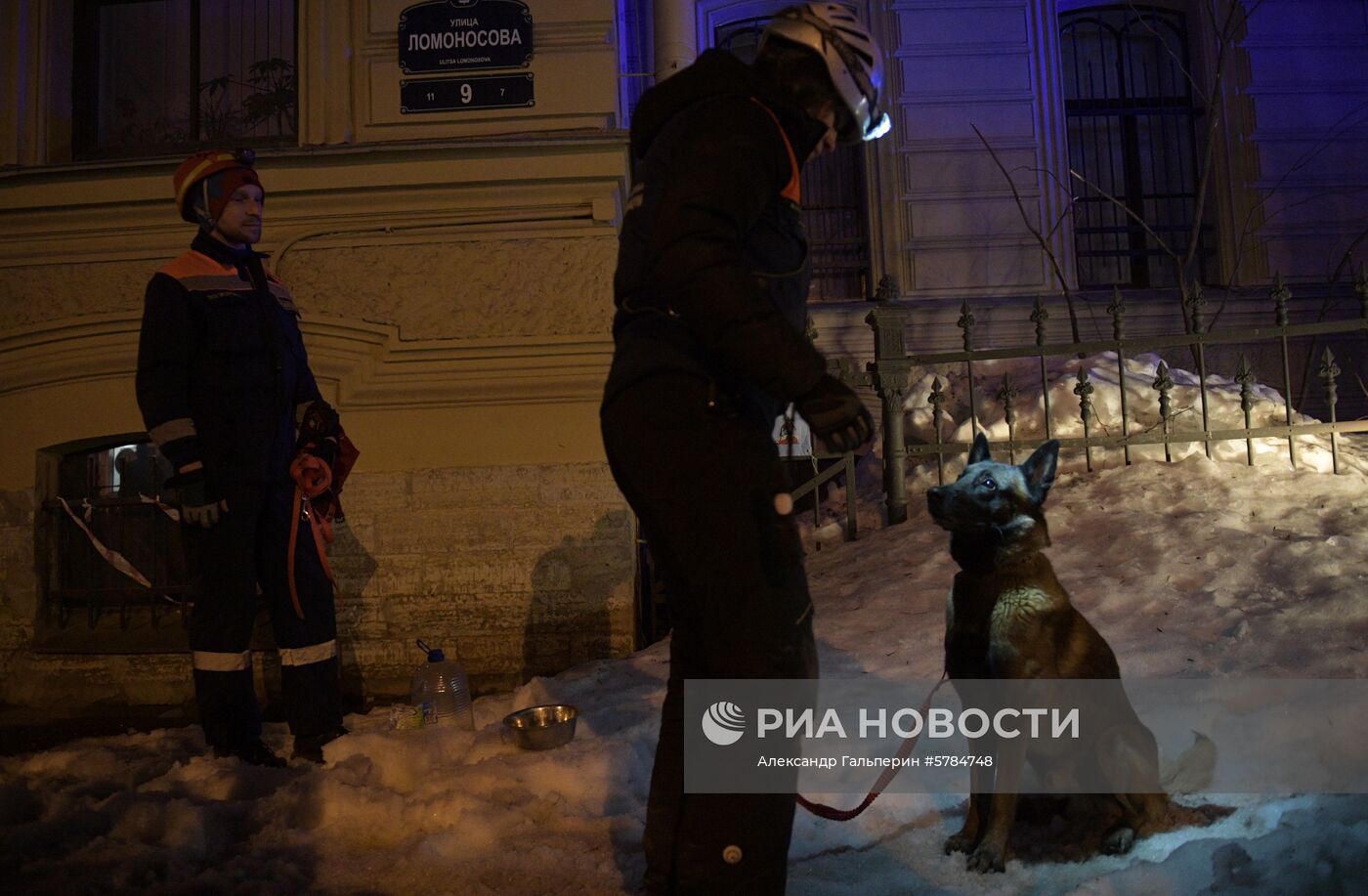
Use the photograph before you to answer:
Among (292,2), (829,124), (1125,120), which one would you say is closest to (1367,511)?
(829,124)

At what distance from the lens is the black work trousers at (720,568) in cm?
166

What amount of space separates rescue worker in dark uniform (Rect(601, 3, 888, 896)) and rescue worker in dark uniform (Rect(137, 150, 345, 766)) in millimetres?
2164

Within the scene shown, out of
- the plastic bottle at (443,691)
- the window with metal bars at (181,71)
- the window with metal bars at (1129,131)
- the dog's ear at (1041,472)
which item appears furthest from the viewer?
the window with metal bars at (1129,131)

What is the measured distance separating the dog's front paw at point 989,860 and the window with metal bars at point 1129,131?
7.51m

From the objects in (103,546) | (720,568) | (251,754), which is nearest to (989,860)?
(720,568)

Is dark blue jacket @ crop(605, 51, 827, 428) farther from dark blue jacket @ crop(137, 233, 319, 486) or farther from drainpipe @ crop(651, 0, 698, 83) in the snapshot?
drainpipe @ crop(651, 0, 698, 83)

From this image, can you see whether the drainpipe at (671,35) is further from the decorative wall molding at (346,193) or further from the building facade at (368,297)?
the decorative wall molding at (346,193)

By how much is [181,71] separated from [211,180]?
298 centimetres

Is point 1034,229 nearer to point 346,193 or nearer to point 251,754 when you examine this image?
point 346,193

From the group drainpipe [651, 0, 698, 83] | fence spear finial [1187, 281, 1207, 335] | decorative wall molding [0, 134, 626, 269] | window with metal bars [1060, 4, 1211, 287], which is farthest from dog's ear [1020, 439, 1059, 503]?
window with metal bars [1060, 4, 1211, 287]

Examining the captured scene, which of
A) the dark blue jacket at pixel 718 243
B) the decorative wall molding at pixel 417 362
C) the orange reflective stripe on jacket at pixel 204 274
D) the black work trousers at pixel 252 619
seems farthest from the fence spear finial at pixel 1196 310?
the orange reflective stripe on jacket at pixel 204 274

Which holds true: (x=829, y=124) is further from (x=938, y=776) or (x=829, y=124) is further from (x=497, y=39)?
(x=497, y=39)

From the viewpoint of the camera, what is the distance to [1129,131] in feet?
28.7

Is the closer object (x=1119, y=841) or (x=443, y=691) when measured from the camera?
(x=1119, y=841)
